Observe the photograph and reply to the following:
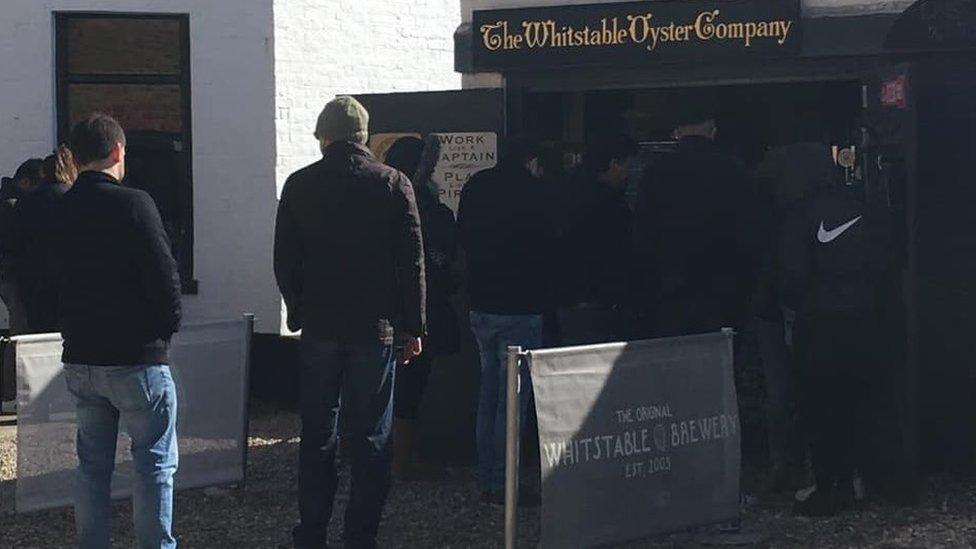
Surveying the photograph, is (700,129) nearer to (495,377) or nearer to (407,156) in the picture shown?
(407,156)

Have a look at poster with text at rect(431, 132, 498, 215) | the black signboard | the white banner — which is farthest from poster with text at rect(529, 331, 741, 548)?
the black signboard

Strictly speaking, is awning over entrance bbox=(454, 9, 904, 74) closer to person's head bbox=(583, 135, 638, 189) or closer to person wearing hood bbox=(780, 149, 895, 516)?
person's head bbox=(583, 135, 638, 189)

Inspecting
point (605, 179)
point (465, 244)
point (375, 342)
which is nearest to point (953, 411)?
point (605, 179)

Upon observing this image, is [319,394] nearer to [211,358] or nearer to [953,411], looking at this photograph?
[211,358]

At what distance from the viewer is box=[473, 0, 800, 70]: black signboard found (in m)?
9.14

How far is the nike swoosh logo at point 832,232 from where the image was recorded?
7312mm

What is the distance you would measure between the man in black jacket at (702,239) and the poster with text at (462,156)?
1.51 meters

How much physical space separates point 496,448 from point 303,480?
4.56 feet

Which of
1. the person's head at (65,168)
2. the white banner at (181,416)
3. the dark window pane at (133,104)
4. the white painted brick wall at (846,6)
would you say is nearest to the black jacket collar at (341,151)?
the person's head at (65,168)

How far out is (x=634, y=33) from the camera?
941cm

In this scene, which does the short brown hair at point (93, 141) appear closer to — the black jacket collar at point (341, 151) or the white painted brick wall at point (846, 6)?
the black jacket collar at point (341, 151)

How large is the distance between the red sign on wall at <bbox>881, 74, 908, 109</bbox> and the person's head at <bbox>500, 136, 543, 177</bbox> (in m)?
1.67

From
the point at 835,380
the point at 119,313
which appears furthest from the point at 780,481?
the point at 119,313

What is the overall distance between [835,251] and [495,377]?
1703 millimetres
